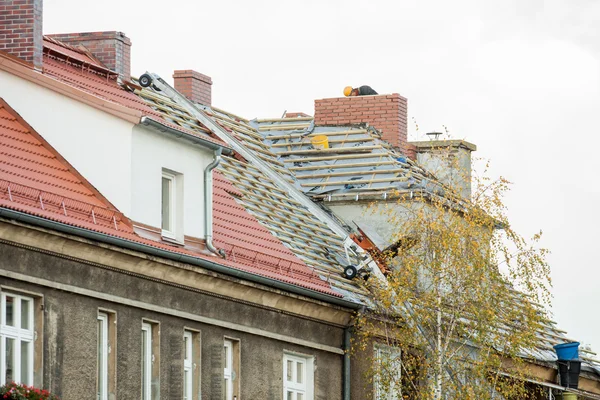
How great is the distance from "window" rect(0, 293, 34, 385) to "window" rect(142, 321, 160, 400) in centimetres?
314

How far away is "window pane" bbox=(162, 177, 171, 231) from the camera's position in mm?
30094

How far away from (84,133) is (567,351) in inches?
662

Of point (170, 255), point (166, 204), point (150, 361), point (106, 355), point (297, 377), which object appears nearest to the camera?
point (106, 355)

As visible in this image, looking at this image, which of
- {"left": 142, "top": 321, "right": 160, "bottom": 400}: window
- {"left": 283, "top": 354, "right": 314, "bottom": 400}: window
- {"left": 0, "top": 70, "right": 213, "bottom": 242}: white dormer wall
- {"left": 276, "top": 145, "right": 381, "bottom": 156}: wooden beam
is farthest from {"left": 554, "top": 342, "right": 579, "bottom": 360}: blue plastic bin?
{"left": 142, "top": 321, "right": 160, "bottom": 400}: window

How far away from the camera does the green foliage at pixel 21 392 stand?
23.6 m

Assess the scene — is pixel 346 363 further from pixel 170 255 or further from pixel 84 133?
pixel 84 133

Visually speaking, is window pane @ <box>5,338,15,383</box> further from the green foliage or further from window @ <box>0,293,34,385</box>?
the green foliage

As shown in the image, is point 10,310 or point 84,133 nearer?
point 10,310

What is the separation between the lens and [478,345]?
3281 cm

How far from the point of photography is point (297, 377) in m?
33.3

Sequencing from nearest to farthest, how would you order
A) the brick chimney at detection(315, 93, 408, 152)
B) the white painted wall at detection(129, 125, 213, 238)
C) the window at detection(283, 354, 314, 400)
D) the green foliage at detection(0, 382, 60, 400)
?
the green foliage at detection(0, 382, 60, 400) < the white painted wall at detection(129, 125, 213, 238) < the window at detection(283, 354, 314, 400) < the brick chimney at detection(315, 93, 408, 152)

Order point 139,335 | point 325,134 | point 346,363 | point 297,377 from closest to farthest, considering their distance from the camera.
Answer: point 139,335
point 297,377
point 346,363
point 325,134

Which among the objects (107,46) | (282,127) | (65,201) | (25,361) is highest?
(107,46)

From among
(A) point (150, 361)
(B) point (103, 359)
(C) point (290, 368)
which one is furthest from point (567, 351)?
(B) point (103, 359)
